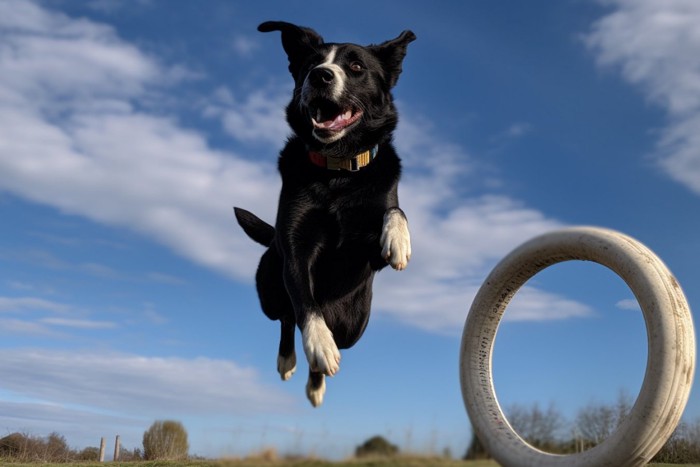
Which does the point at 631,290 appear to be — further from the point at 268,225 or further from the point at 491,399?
the point at 268,225

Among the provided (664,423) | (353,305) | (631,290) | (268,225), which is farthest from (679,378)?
(268,225)

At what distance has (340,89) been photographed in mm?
5715

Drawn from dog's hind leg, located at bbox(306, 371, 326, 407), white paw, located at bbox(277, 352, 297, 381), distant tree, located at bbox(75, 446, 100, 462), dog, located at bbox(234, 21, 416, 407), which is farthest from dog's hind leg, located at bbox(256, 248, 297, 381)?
distant tree, located at bbox(75, 446, 100, 462)

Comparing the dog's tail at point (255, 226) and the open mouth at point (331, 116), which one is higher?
the open mouth at point (331, 116)

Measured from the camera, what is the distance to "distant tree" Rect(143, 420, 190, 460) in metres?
11.2

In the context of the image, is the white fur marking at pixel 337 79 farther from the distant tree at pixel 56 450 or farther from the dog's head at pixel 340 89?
the distant tree at pixel 56 450

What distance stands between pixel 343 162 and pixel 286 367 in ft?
7.67

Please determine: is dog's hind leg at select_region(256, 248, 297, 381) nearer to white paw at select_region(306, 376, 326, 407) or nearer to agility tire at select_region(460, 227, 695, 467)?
white paw at select_region(306, 376, 326, 407)

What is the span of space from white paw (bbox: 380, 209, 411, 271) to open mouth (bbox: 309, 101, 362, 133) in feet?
3.36

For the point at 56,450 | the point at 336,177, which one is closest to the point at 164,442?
the point at 56,450

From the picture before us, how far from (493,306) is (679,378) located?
1.73m

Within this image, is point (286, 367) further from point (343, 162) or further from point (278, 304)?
point (343, 162)

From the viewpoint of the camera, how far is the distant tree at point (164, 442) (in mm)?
11235

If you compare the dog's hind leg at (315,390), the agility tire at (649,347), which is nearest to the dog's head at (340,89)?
the agility tire at (649,347)
